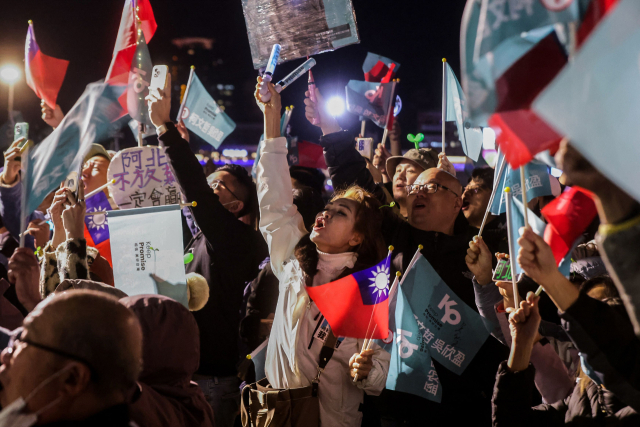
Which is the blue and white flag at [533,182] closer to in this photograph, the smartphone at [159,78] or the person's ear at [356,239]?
the person's ear at [356,239]

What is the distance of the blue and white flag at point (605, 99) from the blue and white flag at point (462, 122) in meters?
3.68

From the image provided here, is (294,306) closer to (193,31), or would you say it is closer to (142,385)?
(142,385)

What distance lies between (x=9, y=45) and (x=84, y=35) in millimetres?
2641

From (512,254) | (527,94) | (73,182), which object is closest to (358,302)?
(512,254)

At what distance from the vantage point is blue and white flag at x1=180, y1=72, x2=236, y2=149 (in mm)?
5527

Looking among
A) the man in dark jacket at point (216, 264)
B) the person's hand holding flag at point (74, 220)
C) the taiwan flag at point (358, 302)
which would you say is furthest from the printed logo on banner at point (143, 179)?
the taiwan flag at point (358, 302)

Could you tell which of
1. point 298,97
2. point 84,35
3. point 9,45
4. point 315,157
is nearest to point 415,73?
point 298,97

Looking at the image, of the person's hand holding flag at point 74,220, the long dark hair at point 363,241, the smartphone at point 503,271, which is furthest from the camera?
the long dark hair at point 363,241

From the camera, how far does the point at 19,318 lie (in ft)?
10.4

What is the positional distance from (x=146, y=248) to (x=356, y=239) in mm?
1173

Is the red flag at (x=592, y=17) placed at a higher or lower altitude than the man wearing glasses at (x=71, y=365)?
higher

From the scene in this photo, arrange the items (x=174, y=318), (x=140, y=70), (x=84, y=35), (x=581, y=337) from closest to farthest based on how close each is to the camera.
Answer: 1. (x=581, y=337)
2. (x=174, y=318)
3. (x=140, y=70)
4. (x=84, y=35)

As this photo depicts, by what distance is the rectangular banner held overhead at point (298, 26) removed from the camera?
3.71 meters

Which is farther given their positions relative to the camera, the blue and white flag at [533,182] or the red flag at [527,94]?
the blue and white flag at [533,182]
